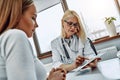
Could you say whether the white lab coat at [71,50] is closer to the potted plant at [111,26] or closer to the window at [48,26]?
the potted plant at [111,26]

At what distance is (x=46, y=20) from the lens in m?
4.00

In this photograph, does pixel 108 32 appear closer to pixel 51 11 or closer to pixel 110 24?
pixel 110 24

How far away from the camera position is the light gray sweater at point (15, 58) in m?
0.62

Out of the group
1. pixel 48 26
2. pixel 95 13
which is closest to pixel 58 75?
pixel 95 13

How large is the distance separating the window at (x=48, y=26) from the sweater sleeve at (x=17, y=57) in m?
3.12

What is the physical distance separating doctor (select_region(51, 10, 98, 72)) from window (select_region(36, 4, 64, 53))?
1.36 metres

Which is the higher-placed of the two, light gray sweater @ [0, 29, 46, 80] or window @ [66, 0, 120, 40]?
window @ [66, 0, 120, 40]

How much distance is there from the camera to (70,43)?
239cm

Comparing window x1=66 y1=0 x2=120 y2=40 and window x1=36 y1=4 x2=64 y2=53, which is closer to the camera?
window x1=66 y1=0 x2=120 y2=40

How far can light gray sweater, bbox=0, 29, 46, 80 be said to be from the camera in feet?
2.05

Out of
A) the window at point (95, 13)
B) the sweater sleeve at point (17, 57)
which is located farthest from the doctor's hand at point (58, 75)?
the window at point (95, 13)

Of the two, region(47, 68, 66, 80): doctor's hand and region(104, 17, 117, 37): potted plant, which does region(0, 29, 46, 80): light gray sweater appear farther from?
region(104, 17, 117, 37): potted plant

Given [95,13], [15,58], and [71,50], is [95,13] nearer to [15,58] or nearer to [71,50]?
[71,50]

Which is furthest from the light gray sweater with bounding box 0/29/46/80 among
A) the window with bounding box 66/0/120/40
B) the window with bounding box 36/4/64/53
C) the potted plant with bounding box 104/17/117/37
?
the window with bounding box 36/4/64/53
